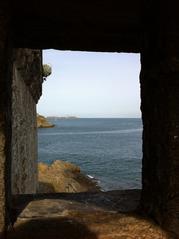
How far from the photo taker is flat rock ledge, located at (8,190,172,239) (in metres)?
4.00

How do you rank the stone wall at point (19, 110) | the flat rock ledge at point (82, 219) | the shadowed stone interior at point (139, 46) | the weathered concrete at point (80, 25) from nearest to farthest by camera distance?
the shadowed stone interior at point (139, 46) < the flat rock ledge at point (82, 219) < the weathered concrete at point (80, 25) < the stone wall at point (19, 110)

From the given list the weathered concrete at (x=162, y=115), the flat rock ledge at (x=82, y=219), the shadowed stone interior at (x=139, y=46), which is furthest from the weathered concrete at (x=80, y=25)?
the flat rock ledge at (x=82, y=219)

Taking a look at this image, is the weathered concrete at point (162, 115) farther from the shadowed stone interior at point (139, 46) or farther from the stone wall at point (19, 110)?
the stone wall at point (19, 110)

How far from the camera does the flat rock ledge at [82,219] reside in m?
4.00

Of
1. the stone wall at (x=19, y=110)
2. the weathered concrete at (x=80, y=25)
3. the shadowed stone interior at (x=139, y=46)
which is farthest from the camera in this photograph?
the stone wall at (x=19, y=110)

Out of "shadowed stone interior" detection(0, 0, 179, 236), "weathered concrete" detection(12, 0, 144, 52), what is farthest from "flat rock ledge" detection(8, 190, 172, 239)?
"weathered concrete" detection(12, 0, 144, 52)

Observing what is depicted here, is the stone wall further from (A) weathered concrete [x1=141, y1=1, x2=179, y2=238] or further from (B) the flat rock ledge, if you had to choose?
(A) weathered concrete [x1=141, y1=1, x2=179, y2=238]

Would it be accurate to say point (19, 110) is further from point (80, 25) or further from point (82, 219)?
point (82, 219)

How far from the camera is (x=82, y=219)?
4.51 metres

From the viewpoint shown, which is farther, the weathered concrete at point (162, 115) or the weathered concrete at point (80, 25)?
the weathered concrete at point (80, 25)

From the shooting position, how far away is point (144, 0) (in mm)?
4262

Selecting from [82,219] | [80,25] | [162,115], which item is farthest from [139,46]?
[82,219]

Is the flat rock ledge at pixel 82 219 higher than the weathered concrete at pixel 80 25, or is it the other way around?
the weathered concrete at pixel 80 25

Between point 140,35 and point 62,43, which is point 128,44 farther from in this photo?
point 62,43
